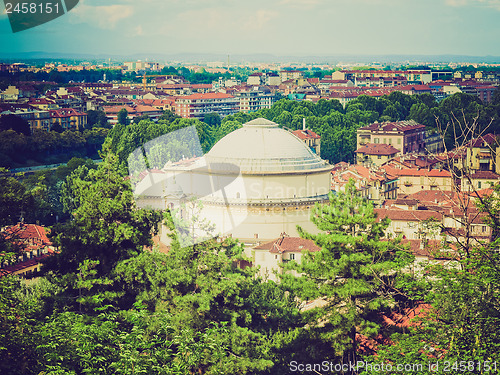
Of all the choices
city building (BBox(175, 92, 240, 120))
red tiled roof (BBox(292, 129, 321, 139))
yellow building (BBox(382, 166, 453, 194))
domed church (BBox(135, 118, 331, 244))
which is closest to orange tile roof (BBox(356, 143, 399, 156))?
red tiled roof (BBox(292, 129, 321, 139))

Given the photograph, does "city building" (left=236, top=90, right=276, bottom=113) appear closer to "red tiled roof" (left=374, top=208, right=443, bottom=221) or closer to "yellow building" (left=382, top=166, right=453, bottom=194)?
"yellow building" (left=382, top=166, right=453, bottom=194)

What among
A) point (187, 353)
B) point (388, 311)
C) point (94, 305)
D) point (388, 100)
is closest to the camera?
point (187, 353)

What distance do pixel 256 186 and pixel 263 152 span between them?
1433 mm

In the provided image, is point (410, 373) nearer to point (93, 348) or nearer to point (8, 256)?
point (93, 348)

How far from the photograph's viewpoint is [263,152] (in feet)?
98.0

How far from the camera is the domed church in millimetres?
28797

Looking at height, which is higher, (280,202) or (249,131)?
(249,131)

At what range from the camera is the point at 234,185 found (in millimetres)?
29375

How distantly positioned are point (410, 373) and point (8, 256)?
6984mm

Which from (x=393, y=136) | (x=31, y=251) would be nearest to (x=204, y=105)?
(x=393, y=136)

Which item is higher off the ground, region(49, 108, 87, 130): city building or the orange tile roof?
region(49, 108, 87, 130): city building

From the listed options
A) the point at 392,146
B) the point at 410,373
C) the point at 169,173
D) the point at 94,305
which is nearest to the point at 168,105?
the point at 392,146

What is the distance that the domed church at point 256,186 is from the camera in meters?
28.8

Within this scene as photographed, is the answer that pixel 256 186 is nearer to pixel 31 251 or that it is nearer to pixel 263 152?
pixel 263 152
